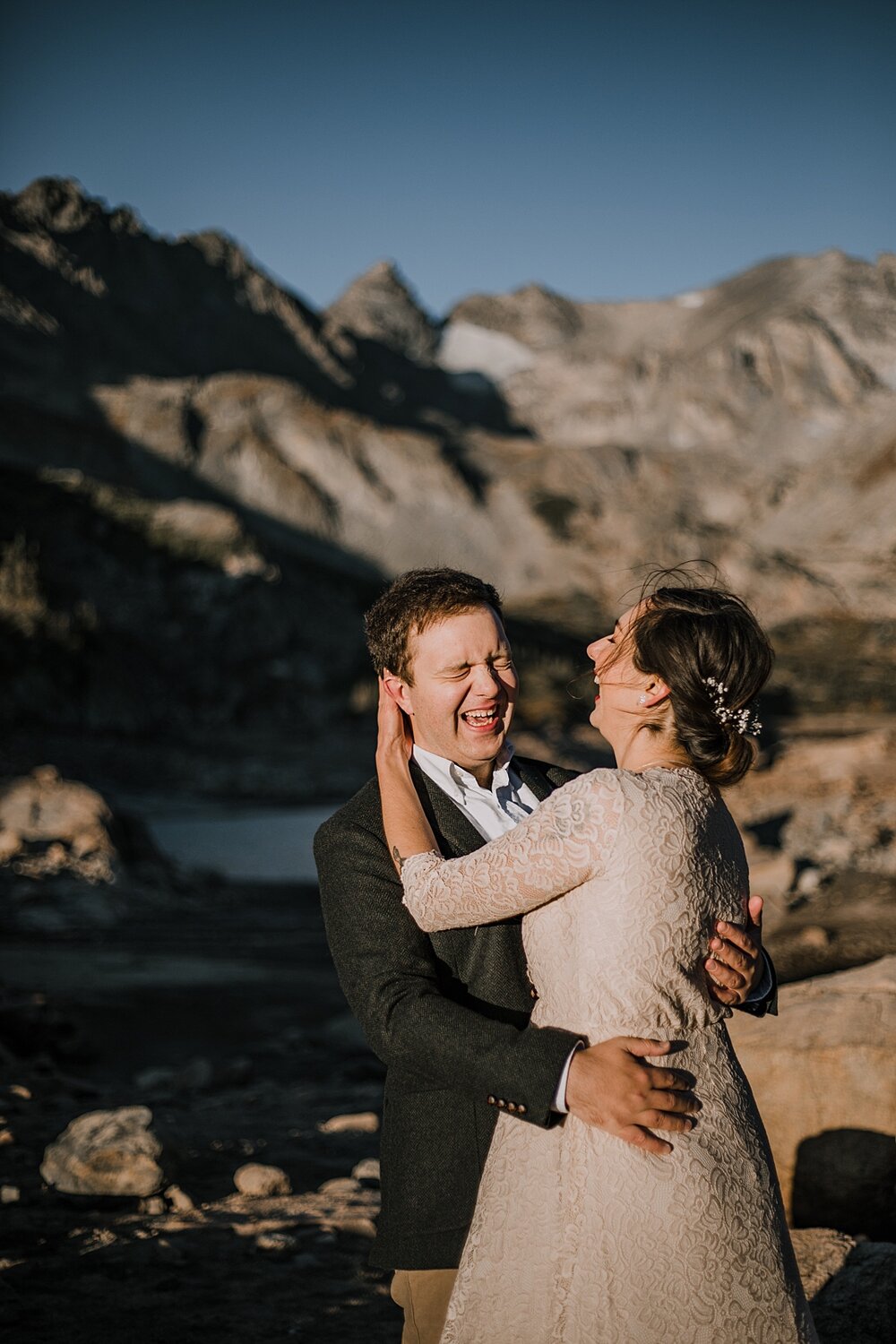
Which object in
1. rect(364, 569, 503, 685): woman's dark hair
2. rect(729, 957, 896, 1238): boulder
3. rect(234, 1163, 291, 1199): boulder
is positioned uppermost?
rect(364, 569, 503, 685): woman's dark hair

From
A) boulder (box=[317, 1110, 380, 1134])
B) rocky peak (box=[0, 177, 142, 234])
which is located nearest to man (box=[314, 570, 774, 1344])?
boulder (box=[317, 1110, 380, 1134])

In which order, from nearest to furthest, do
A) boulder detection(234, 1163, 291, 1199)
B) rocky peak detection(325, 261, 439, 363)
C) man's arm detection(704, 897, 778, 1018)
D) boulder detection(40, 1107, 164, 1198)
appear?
1. man's arm detection(704, 897, 778, 1018)
2. boulder detection(40, 1107, 164, 1198)
3. boulder detection(234, 1163, 291, 1199)
4. rocky peak detection(325, 261, 439, 363)

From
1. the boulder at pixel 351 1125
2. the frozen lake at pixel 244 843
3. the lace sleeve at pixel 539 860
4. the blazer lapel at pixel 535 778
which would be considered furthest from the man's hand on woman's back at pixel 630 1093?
the frozen lake at pixel 244 843

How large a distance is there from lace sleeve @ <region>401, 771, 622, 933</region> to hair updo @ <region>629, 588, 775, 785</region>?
0.23m

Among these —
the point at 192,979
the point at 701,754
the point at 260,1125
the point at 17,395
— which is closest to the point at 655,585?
the point at 701,754

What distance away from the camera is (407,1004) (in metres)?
2.11

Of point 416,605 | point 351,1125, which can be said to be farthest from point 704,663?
point 351,1125

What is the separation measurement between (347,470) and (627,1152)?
269 ft

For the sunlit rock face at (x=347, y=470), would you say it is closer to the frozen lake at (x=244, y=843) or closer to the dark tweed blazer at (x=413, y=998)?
the dark tweed blazer at (x=413, y=998)

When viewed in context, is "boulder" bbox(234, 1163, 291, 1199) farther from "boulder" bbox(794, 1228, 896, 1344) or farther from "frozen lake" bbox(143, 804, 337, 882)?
"frozen lake" bbox(143, 804, 337, 882)

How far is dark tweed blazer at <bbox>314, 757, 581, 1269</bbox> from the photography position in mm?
2182

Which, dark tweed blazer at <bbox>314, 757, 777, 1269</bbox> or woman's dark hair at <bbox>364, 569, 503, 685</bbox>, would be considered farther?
woman's dark hair at <bbox>364, 569, 503, 685</bbox>

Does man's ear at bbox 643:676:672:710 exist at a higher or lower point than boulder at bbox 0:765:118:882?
higher

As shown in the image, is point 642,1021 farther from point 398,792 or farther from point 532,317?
point 532,317
